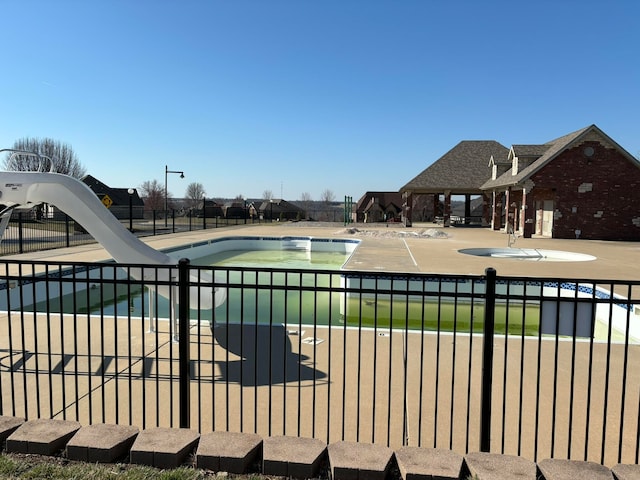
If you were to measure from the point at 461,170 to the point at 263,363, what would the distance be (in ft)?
108

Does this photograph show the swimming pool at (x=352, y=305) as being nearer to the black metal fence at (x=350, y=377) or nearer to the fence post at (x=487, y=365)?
the black metal fence at (x=350, y=377)

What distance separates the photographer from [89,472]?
9.50 feet

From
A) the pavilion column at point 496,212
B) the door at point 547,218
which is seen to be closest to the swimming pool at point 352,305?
the door at point 547,218

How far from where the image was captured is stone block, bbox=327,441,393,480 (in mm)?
2846

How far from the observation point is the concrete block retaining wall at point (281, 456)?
9.36 ft

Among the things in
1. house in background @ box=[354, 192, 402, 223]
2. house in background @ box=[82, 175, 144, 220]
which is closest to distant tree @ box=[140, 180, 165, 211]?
house in background @ box=[82, 175, 144, 220]

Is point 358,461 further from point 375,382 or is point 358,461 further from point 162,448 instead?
point 375,382

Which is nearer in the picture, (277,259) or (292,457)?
(292,457)

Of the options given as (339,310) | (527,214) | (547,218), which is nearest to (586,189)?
(547,218)

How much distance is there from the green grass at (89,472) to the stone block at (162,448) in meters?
0.05

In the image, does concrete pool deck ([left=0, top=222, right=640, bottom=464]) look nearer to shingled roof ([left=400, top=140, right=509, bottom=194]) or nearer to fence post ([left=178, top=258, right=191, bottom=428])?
fence post ([left=178, top=258, right=191, bottom=428])

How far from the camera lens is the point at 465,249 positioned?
18.3 m

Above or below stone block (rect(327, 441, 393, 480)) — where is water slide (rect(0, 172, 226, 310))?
above

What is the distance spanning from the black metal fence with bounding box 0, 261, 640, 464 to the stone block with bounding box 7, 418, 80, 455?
14.8 inches
